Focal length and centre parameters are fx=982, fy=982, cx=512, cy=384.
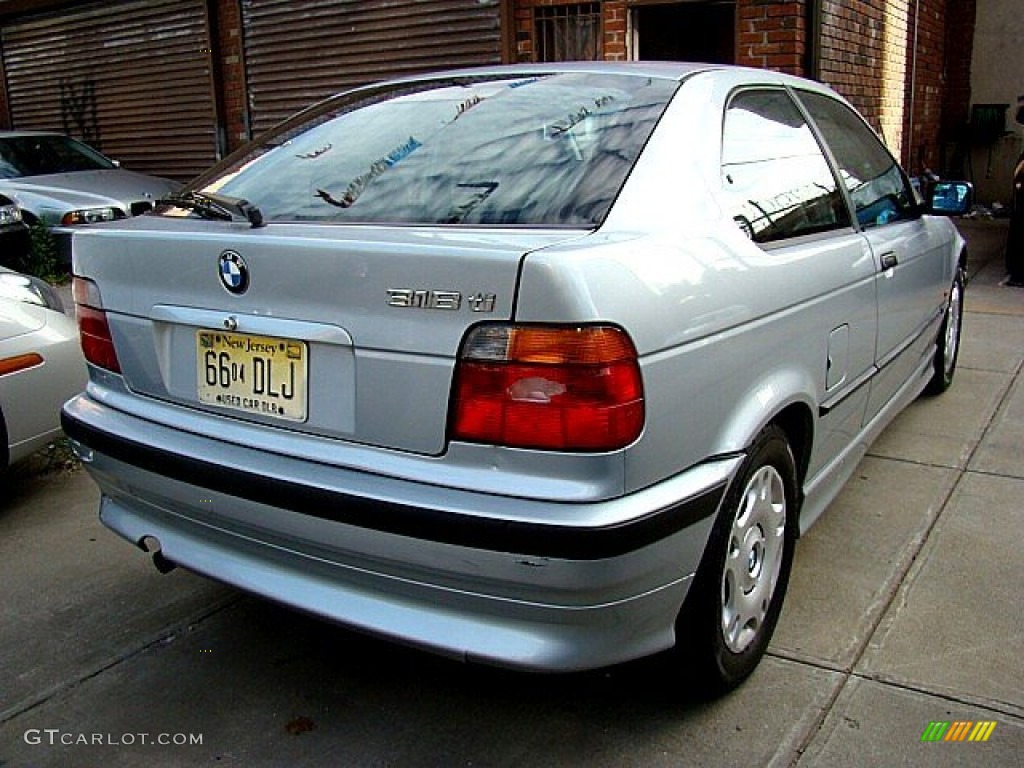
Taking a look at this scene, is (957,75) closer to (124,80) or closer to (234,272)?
(124,80)

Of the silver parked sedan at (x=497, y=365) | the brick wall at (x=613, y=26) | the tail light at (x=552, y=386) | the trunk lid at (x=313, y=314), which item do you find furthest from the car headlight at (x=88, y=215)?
the tail light at (x=552, y=386)

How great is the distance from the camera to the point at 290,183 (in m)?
2.67

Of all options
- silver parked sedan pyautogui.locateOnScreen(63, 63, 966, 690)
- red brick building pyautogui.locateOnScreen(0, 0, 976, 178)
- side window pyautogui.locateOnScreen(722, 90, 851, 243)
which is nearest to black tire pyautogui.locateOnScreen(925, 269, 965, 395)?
side window pyautogui.locateOnScreen(722, 90, 851, 243)

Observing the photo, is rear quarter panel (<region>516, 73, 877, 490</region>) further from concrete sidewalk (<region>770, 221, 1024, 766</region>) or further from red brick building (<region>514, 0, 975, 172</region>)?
red brick building (<region>514, 0, 975, 172</region>)

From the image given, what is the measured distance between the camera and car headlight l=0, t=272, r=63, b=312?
4129mm

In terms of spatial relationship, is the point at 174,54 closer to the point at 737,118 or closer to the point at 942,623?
the point at 737,118

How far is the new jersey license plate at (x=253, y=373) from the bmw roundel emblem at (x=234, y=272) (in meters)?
0.11

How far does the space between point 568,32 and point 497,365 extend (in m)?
6.61

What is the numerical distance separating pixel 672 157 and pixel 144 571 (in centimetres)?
232

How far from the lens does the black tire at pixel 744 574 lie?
2.35 meters

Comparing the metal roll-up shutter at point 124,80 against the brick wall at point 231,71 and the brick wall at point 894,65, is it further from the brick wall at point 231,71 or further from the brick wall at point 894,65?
the brick wall at point 894,65

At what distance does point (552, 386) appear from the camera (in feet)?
6.40

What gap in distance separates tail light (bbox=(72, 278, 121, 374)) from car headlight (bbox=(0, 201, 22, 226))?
693 cm

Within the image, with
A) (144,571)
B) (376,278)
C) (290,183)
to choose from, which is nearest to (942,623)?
(376,278)
